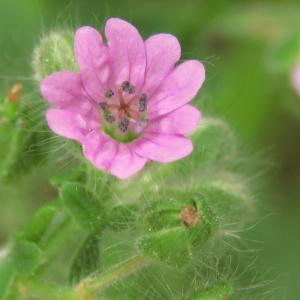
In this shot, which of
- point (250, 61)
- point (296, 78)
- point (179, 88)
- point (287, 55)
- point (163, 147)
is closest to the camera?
point (163, 147)

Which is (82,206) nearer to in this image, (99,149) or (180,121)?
(99,149)

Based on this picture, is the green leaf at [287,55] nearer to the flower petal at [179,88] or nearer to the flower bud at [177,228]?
the flower petal at [179,88]

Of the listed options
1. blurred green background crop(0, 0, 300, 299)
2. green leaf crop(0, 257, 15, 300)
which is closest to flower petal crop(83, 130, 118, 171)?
green leaf crop(0, 257, 15, 300)

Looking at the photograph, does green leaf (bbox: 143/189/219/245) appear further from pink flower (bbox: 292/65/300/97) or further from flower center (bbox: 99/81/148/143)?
pink flower (bbox: 292/65/300/97)

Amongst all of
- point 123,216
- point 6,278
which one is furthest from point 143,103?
point 6,278

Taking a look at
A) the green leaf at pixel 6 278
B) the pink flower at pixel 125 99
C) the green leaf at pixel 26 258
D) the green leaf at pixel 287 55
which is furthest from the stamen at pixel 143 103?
the green leaf at pixel 287 55

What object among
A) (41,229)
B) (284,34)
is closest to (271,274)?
(284,34)
